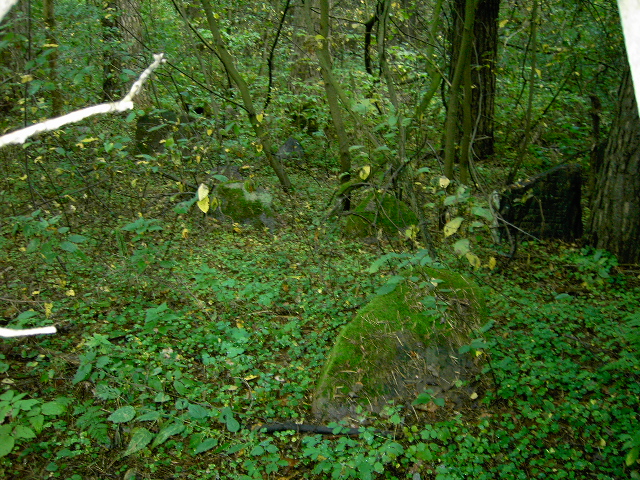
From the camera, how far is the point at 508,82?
33.2 ft

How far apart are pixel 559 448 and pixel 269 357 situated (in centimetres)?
226

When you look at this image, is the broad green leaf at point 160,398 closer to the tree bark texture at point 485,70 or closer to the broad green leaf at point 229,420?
the broad green leaf at point 229,420

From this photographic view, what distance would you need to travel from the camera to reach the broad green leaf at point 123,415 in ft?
10.2

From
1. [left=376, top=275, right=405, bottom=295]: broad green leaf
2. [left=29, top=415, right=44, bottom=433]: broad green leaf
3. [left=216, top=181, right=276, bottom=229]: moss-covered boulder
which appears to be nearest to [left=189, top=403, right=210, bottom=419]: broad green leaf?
[left=29, top=415, right=44, bottom=433]: broad green leaf

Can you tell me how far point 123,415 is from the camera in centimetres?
315

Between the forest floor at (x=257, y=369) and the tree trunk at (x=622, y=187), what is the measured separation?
0.26 m

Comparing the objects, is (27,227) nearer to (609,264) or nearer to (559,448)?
(559,448)

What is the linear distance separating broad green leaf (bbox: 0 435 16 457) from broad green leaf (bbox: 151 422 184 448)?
2.60 feet

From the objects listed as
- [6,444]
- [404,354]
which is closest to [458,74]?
[404,354]

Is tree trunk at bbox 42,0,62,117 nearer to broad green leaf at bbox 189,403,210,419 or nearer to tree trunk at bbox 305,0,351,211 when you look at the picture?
tree trunk at bbox 305,0,351,211

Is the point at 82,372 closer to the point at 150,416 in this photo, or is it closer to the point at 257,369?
the point at 150,416

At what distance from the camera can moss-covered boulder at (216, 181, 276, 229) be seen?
669cm

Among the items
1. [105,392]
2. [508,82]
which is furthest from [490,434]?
[508,82]

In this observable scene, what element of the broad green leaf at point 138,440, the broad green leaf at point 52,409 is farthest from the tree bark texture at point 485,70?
the broad green leaf at point 52,409
